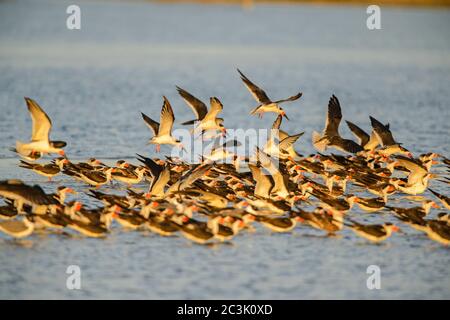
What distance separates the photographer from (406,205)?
58.0 feet

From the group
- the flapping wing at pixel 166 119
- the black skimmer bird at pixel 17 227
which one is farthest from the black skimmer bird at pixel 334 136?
the black skimmer bird at pixel 17 227

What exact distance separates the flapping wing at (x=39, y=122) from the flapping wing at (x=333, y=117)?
6.34 metres

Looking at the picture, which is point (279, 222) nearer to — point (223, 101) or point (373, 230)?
point (373, 230)

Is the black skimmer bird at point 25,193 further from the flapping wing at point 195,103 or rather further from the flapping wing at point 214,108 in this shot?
the flapping wing at point 195,103

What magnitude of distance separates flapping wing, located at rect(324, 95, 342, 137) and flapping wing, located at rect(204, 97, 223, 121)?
269 cm

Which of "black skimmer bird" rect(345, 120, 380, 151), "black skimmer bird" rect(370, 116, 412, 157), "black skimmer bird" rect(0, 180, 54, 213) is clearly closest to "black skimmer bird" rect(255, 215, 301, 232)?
"black skimmer bird" rect(0, 180, 54, 213)

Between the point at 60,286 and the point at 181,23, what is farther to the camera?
the point at 181,23

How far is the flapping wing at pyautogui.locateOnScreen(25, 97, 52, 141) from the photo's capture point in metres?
17.0

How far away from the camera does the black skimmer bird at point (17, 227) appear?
14.3 m

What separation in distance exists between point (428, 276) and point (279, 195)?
12.7ft

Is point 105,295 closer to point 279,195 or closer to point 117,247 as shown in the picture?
point 117,247

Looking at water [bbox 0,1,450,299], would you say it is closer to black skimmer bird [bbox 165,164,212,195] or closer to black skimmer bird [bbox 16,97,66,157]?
black skimmer bird [bbox 16,97,66,157]
